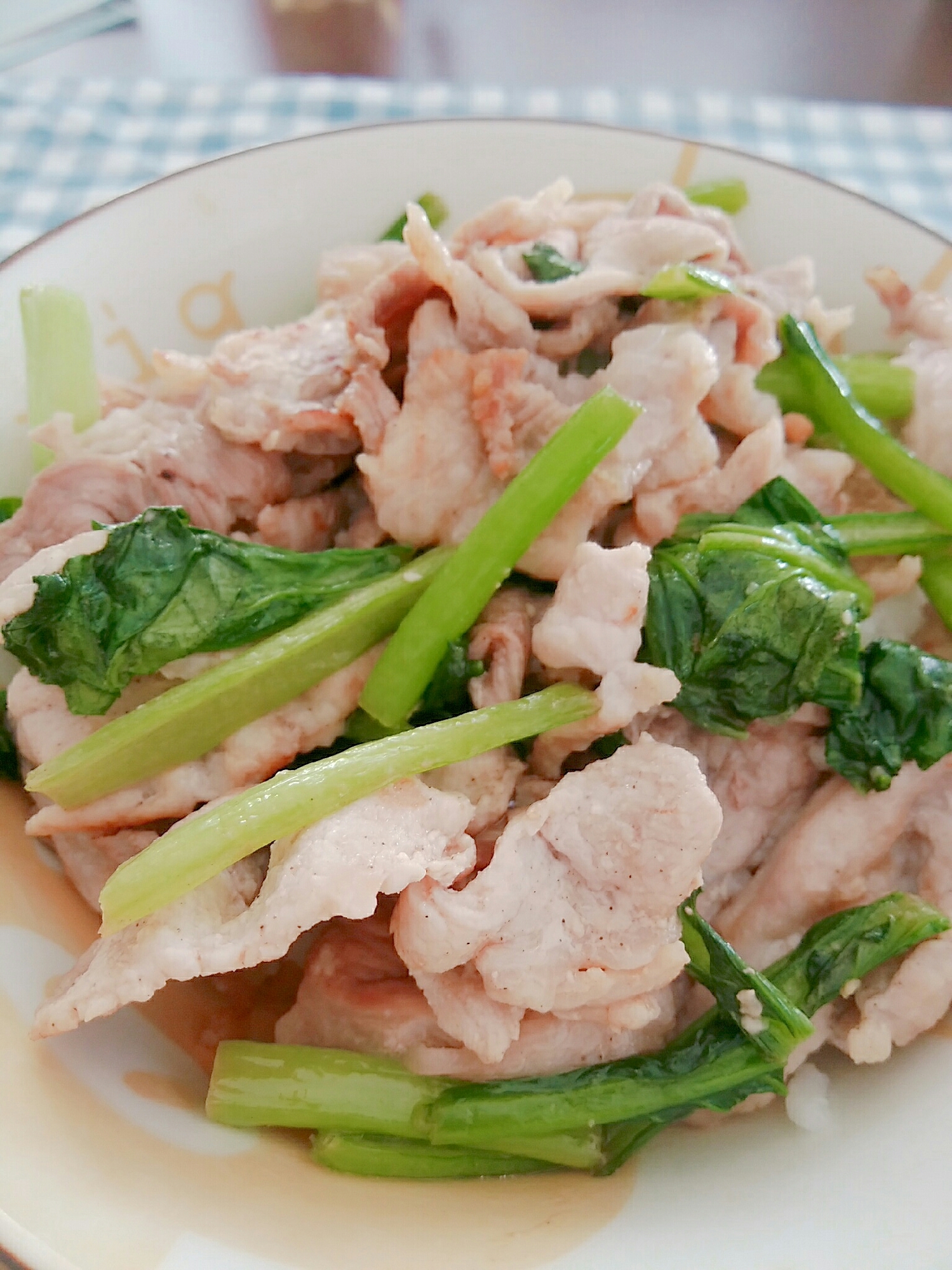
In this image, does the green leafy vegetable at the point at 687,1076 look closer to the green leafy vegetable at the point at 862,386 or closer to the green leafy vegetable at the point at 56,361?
the green leafy vegetable at the point at 862,386

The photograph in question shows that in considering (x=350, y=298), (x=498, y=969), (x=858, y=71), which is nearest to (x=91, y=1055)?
(x=498, y=969)

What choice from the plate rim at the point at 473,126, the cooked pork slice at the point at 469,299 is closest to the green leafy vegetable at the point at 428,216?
the plate rim at the point at 473,126

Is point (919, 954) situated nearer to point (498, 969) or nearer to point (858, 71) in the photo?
point (498, 969)

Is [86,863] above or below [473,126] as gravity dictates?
below

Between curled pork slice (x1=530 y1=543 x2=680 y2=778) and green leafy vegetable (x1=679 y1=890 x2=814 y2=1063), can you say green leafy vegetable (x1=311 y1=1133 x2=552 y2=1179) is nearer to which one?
green leafy vegetable (x1=679 y1=890 x2=814 y2=1063)

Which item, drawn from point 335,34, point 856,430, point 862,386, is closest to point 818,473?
point 856,430

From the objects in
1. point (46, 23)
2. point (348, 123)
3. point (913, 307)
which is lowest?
point (913, 307)

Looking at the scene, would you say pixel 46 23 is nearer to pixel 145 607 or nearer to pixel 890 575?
pixel 145 607
